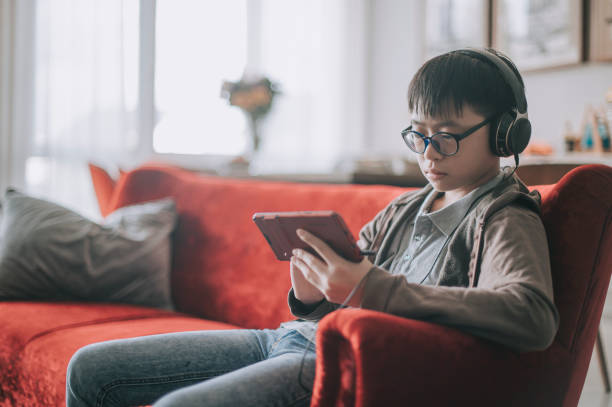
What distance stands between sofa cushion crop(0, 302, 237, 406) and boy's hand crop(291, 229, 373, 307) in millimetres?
703

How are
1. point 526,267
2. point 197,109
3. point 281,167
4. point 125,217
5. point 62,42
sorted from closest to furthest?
point 526,267
point 125,217
point 62,42
point 197,109
point 281,167

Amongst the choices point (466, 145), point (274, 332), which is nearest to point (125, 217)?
point (274, 332)

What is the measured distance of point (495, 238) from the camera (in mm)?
785

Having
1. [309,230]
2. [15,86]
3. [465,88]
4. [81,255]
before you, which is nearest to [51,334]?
[81,255]

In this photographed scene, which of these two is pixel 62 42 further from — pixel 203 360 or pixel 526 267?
pixel 526 267

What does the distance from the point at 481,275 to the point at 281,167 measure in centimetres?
341

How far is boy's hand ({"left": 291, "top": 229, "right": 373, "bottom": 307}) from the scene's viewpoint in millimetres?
771

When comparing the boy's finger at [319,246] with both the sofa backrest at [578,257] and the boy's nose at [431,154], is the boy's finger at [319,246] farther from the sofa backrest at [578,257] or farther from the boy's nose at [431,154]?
the sofa backrest at [578,257]

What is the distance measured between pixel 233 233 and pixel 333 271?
98 centimetres

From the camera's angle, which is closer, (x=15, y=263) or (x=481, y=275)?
(x=481, y=275)

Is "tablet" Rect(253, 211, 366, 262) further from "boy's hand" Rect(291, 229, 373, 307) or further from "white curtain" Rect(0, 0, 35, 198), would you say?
"white curtain" Rect(0, 0, 35, 198)

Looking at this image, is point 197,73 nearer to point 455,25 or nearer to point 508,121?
point 455,25

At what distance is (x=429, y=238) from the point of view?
949 mm

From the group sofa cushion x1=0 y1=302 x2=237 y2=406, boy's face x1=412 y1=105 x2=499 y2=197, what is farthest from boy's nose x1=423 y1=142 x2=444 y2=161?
sofa cushion x1=0 y1=302 x2=237 y2=406
